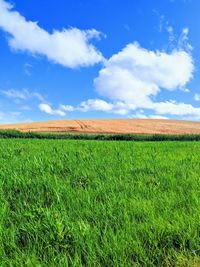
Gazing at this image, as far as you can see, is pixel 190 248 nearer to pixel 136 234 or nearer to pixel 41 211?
pixel 136 234

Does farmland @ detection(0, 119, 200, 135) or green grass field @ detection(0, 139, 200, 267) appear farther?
farmland @ detection(0, 119, 200, 135)

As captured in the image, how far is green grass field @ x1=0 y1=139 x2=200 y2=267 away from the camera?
3.87m

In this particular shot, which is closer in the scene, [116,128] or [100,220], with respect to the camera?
[100,220]

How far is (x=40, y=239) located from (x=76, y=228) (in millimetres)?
419

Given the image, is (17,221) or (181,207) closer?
(17,221)

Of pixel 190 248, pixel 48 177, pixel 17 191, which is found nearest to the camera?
pixel 190 248

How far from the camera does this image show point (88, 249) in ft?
12.9

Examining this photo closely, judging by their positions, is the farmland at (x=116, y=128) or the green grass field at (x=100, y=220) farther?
the farmland at (x=116, y=128)

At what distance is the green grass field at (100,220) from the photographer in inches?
152

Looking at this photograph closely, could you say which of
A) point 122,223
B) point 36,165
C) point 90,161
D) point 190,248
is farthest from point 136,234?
point 90,161

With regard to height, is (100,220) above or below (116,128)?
below

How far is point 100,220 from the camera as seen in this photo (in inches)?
187

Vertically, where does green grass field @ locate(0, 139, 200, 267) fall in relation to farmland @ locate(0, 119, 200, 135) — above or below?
below

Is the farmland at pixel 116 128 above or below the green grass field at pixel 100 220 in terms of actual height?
above
